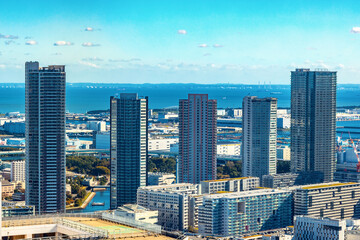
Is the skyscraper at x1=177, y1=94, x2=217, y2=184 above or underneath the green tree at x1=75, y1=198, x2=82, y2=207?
above

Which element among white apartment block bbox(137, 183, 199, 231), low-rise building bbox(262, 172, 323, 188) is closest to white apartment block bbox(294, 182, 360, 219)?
low-rise building bbox(262, 172, 323, 188)

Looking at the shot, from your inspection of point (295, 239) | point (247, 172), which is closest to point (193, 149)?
point (247, 172)

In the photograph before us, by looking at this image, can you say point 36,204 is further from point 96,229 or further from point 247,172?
point 96,229

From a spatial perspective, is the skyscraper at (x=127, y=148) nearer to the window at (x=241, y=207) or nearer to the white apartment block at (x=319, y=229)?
the window at (x=241, y=207)

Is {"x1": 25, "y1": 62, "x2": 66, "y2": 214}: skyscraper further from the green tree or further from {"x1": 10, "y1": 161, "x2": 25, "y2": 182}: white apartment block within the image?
{"x1": 10, "y1": 161, "x2": 25, "y2": 182}: white apartment block

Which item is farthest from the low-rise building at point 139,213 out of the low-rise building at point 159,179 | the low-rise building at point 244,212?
the low-rise building at point 159,179

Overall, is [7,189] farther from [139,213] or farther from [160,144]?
[160,144]
